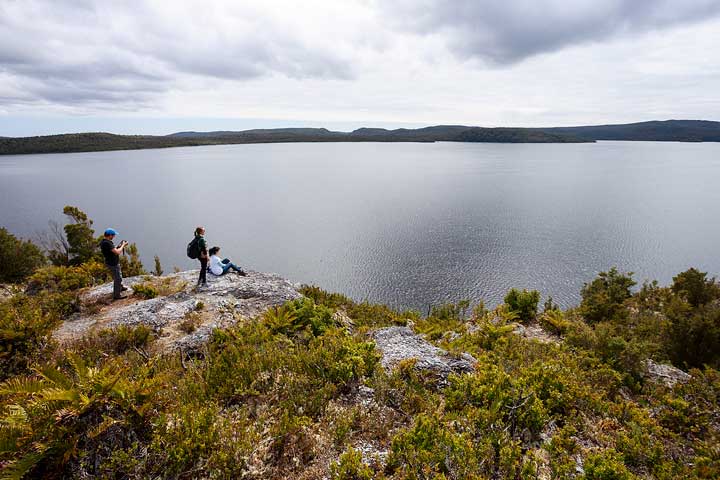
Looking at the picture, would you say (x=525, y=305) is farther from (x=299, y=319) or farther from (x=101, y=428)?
(x=101, y=428)

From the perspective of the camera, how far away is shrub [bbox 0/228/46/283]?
856 inches

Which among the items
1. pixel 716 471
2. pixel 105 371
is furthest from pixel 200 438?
pixel 716 471

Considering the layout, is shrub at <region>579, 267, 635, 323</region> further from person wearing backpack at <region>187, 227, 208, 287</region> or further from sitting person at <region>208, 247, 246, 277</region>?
person wearing backpack at <region>187, 227, 208, 287</region>

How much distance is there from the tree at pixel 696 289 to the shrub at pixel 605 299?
133 inches

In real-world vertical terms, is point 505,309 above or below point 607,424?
below

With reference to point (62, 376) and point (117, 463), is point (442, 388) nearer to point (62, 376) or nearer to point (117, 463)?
point (117, 463)

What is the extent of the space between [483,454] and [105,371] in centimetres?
626

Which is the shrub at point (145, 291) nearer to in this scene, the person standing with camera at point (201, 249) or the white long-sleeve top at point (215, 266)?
the person standing with camera at point (201, 249)

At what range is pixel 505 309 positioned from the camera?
17234mm

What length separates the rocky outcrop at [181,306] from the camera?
10555 millimetres

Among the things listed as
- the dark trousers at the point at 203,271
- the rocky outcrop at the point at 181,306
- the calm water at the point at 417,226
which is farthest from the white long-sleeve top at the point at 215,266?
the calm water at the point at 417,226

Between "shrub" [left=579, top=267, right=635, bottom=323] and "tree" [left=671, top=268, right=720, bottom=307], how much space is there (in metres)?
3.39

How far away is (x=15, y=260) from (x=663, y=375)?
114ft

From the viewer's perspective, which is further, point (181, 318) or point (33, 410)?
point (181, 318)
